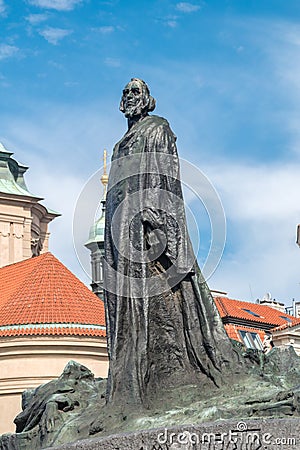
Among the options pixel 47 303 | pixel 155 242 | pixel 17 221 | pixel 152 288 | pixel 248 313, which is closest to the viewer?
pixel 152 288

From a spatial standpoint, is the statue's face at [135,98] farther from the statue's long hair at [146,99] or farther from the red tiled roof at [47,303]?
the red tiled roof at [47,303]

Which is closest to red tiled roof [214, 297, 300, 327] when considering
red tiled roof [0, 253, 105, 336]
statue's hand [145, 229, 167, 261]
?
red tiled roof [0, 253, 105, 336]

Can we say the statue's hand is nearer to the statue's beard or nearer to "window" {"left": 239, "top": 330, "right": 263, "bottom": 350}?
the statue's beard

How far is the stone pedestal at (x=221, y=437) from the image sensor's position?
9828 millimetres

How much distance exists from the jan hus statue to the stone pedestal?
4.70 feet

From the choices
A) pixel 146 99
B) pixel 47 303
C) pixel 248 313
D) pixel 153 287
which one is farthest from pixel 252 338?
pixel 153 287

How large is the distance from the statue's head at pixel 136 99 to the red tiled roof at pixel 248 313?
41.3 metres

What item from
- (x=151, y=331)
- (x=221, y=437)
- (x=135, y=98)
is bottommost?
(x=221, y=437)

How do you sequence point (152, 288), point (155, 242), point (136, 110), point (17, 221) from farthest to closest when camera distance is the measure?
point (17, 221) < point (136, 110) < point (155, 242) < point (152, 288)

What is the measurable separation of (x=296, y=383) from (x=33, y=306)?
2941cm

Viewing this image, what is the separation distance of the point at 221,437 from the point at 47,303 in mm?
31491

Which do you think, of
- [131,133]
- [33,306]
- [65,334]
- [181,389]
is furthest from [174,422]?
[33,306]

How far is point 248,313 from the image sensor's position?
199ft

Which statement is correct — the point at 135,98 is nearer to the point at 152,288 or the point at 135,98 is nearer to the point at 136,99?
the point at 136,99
